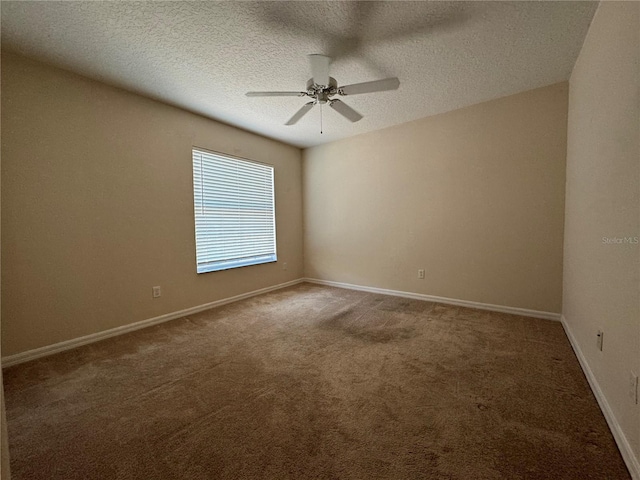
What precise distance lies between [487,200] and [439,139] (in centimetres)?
98

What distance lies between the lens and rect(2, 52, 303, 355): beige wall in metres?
2.14

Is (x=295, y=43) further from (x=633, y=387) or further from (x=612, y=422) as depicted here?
(x=612, y=422)

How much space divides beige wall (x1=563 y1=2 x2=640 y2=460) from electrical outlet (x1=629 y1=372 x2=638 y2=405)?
0.04 m

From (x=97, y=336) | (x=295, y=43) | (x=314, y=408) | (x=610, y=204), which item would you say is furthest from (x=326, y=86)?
(x=97, y=336)

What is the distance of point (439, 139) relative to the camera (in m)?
3.44

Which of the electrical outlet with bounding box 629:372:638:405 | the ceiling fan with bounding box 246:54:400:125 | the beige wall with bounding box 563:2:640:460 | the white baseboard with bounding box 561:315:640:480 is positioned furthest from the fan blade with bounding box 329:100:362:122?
the white baseboard with bounding box 561:315:640:480

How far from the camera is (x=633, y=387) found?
117cm

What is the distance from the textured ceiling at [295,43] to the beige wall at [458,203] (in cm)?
49

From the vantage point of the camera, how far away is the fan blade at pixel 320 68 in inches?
73.7

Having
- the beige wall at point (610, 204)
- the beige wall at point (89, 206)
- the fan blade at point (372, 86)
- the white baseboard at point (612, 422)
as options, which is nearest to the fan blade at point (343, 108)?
the fan blade at point (372, 86)

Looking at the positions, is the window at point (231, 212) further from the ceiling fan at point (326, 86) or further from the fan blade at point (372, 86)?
the fan blade at point (372, 86)

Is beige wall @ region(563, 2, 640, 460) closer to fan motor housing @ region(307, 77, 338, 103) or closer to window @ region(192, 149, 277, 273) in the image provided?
fan motor housing @ region(307, 77, 338, 103)

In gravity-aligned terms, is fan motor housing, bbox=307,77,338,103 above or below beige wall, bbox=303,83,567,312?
above

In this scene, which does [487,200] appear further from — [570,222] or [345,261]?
[345,261]
